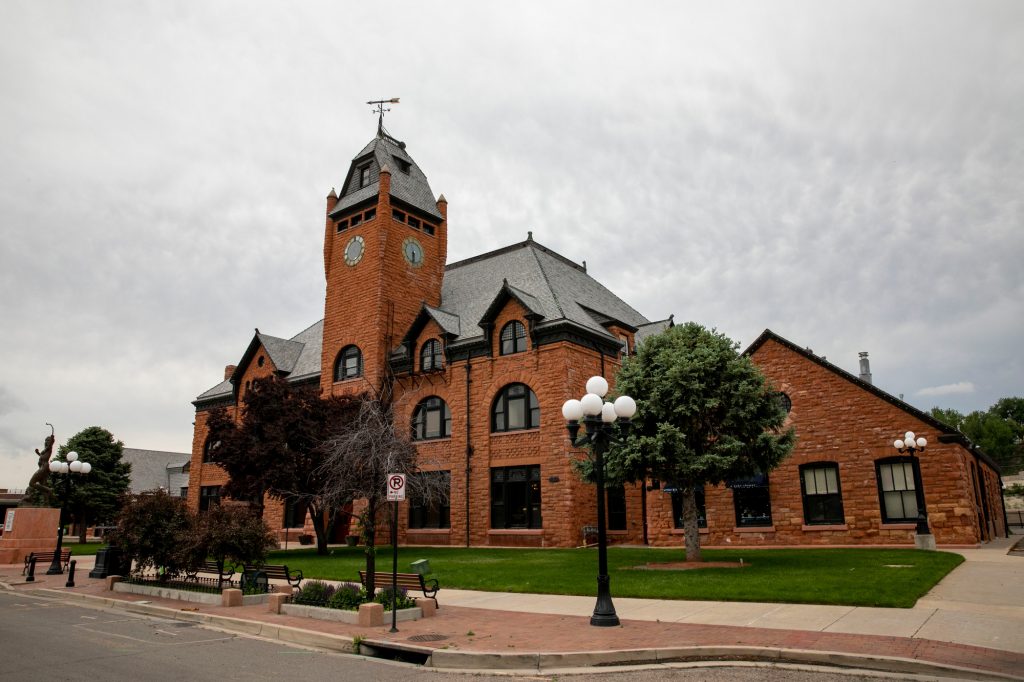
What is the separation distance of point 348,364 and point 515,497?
12.7 m

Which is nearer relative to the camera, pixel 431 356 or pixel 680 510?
pixel 680 510

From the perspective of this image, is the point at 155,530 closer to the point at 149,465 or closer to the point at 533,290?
the point at 533,290

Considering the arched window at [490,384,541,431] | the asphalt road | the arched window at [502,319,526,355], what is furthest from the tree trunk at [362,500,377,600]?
the arched window at [502,319,526,355]

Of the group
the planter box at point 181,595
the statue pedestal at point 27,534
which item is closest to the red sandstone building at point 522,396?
the statue pedestal at point 27,534

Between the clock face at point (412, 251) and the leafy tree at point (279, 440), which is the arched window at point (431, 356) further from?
the clock face at point (412, 251)

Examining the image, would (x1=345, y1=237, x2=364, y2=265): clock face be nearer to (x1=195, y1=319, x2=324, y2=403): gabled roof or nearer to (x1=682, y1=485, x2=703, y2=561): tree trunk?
(x1=195, y1=319, x2=324, y2=403): gabled roof

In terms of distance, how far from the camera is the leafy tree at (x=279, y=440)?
27781 millimetres

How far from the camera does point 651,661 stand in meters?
9.12

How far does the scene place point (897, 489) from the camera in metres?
25.0

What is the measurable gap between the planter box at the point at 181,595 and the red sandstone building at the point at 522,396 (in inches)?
380

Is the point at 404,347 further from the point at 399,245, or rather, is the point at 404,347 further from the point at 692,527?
the point at 692,527

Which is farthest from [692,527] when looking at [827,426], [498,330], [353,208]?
Answer: [353,208]

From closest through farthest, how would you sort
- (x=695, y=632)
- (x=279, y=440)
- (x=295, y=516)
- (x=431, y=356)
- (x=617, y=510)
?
(x=695, y=632), (x=279, y=440), (x=617, y=510), (x=431, y=356), (x=295, y=516)

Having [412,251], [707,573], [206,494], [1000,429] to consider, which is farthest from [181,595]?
[1000,429]
